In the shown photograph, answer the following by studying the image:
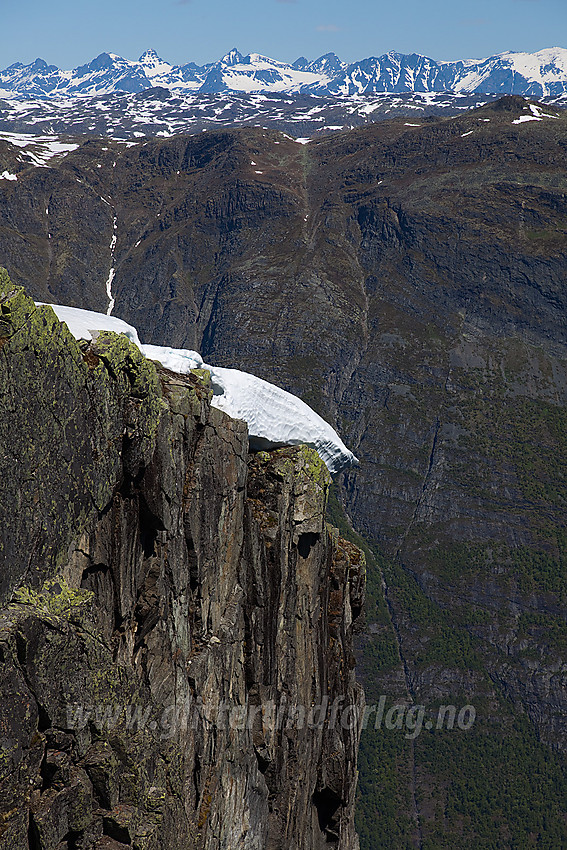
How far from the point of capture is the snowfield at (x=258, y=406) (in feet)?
81.9

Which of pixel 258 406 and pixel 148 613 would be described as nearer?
pixel 148 613

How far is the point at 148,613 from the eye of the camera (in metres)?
19.8

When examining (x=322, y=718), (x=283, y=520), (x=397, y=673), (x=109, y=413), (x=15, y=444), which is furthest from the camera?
(x=397, y=673)

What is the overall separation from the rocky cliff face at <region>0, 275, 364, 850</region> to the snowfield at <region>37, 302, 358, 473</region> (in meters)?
0.99

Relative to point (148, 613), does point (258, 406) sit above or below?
above

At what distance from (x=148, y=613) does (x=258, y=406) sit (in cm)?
894

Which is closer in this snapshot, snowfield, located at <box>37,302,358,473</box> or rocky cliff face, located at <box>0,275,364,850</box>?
rocky cliff face, located at <box>0,275,364,850</box>

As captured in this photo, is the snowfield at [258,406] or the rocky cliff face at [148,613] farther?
the snowfield at [258,406]

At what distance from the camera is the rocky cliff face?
1550cm

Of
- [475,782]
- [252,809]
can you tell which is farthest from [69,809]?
[475,782]

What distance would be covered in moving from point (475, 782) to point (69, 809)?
16842 cm

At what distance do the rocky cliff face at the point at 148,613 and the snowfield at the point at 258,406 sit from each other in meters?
0.99

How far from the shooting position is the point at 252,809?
24.4 metres

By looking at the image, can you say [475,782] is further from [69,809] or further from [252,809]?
[69,809]
